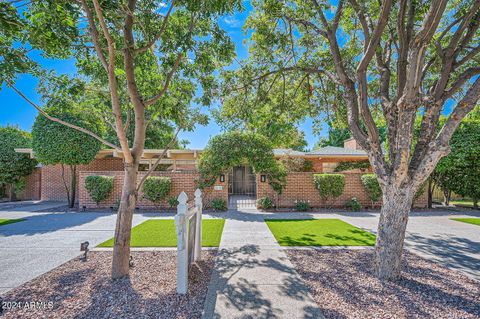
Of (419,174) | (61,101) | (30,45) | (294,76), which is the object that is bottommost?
(419,174)

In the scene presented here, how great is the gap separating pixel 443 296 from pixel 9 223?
1193 centimetres

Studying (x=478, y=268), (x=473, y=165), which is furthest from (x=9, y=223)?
(x=473, y=165)

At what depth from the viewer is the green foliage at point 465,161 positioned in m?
9.91

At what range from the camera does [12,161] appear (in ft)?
44.7

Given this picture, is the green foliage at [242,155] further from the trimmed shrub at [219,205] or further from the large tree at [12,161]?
the large tree at [12,161]

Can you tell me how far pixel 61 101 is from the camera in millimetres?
3996

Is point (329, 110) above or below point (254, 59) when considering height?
below

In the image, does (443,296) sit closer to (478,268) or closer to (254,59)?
(478,268)

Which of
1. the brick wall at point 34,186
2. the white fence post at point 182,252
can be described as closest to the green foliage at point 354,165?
the white fence post at point 182,252

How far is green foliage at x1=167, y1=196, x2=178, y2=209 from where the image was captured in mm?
10273

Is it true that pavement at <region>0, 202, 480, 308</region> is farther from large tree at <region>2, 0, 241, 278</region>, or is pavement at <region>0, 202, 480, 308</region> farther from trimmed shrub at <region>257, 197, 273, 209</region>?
large tree at <region>2, 0, 241, 278</region>

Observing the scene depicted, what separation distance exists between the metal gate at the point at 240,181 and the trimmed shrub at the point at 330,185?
6562mm

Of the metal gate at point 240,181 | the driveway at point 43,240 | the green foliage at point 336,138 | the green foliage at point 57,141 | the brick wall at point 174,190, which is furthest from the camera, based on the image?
the green foliage at point 336,138

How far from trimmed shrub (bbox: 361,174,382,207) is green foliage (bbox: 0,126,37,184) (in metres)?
20.0
